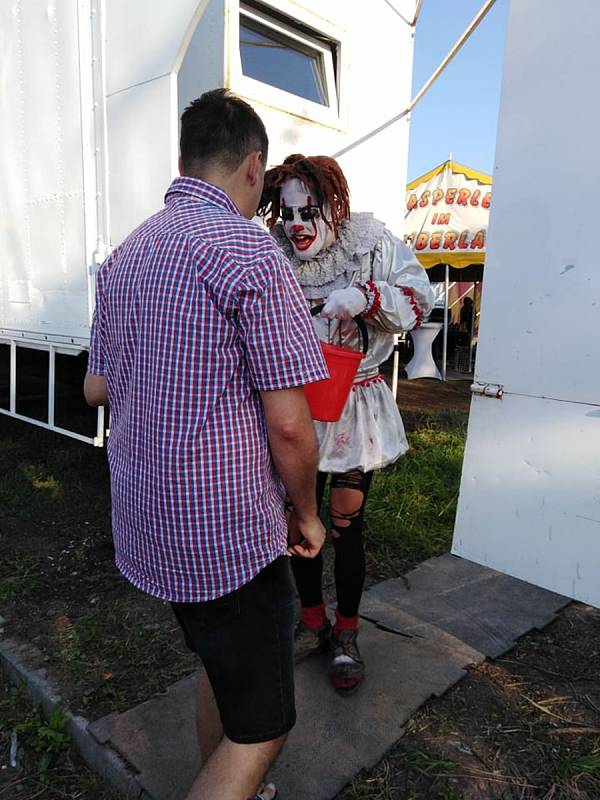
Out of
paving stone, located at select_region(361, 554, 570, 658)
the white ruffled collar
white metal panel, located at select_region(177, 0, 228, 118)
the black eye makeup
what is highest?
white metal panel, located at select_region(177, 0, 228, 118)

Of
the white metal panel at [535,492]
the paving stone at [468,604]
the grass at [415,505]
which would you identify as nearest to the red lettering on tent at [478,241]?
the grass at [415,505]

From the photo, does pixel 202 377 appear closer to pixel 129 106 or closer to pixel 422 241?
pixel 129 106

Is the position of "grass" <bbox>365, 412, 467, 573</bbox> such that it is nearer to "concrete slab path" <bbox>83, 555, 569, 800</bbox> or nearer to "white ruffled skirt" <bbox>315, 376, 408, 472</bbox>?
"concrete slab path" <bbox>83, 555, 569, 800</bbox>

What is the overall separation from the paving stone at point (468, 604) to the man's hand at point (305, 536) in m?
1.27

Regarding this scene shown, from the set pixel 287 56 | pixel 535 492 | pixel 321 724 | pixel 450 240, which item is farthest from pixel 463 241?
pixel 321 724

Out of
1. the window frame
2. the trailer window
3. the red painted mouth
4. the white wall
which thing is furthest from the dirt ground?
the trailer window

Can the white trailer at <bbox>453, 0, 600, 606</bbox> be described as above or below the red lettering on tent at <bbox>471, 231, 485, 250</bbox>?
below

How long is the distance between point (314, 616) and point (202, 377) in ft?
4.62

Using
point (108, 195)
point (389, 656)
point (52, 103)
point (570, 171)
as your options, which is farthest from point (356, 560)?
point (52, 103)

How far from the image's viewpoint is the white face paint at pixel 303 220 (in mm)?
1948

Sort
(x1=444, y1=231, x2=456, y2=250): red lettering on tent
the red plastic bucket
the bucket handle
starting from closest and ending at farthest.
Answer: the red plastic bucket < the bucket handle < (x1=444, y1=231, x2=456, y2=250): red lettering on tent

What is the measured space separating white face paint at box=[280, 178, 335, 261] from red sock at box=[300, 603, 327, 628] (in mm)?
1264

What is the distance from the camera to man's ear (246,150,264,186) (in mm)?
1258

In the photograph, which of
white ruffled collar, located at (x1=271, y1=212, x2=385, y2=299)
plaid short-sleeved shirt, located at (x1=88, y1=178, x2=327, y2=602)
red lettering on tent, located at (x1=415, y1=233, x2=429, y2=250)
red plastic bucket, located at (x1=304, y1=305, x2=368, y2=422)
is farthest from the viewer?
red lettering on tent, located at (x1=415, y1=233, x2=429, y2=250)
